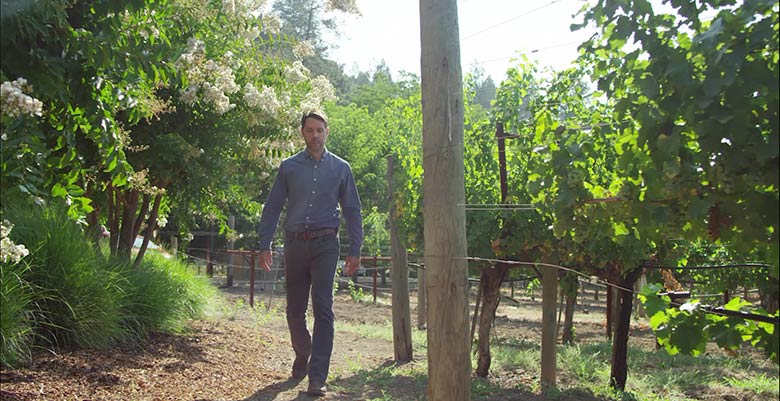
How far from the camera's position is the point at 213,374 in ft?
18.3

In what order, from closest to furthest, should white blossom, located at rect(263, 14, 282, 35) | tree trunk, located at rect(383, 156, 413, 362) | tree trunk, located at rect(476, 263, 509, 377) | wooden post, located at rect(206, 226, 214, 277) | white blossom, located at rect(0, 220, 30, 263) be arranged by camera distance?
white blossom, located at rect(0, 220, 30, 263) → tree trunk, located at rect(476, 263, 509, 377) → tree trunk, located at rect(383, 156, 413, 362) → white blossom, located at rect(263, 14, 282, 35) → wooden post, located at rect(206, 226, 214, 277)

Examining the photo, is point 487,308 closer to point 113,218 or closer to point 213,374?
point 213,374

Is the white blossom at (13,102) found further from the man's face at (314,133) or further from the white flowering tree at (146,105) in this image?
the man's face at (314,133)

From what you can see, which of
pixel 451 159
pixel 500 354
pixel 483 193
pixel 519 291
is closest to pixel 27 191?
pixel 451 159

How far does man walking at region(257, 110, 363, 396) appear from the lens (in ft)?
16.9

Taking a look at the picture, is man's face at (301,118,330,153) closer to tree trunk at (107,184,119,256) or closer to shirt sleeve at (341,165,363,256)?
shirt sleeve at (341,165,363,256)

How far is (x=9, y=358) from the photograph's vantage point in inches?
181

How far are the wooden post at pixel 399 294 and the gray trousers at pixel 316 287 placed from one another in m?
1.89

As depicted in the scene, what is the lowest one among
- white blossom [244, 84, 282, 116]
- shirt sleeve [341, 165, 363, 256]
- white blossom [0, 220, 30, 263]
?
white blossom [0, 220, 30, 263]

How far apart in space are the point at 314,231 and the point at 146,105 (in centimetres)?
145

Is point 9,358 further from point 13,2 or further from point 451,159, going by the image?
point 451,159

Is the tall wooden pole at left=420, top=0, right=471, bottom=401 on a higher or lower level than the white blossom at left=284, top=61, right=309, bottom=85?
lower

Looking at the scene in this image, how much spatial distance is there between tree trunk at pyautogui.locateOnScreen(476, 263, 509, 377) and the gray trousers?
1.88 metres

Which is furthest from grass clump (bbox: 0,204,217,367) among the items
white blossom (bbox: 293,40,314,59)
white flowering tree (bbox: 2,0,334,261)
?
white blossom (bbox: 293,40,314,59)
